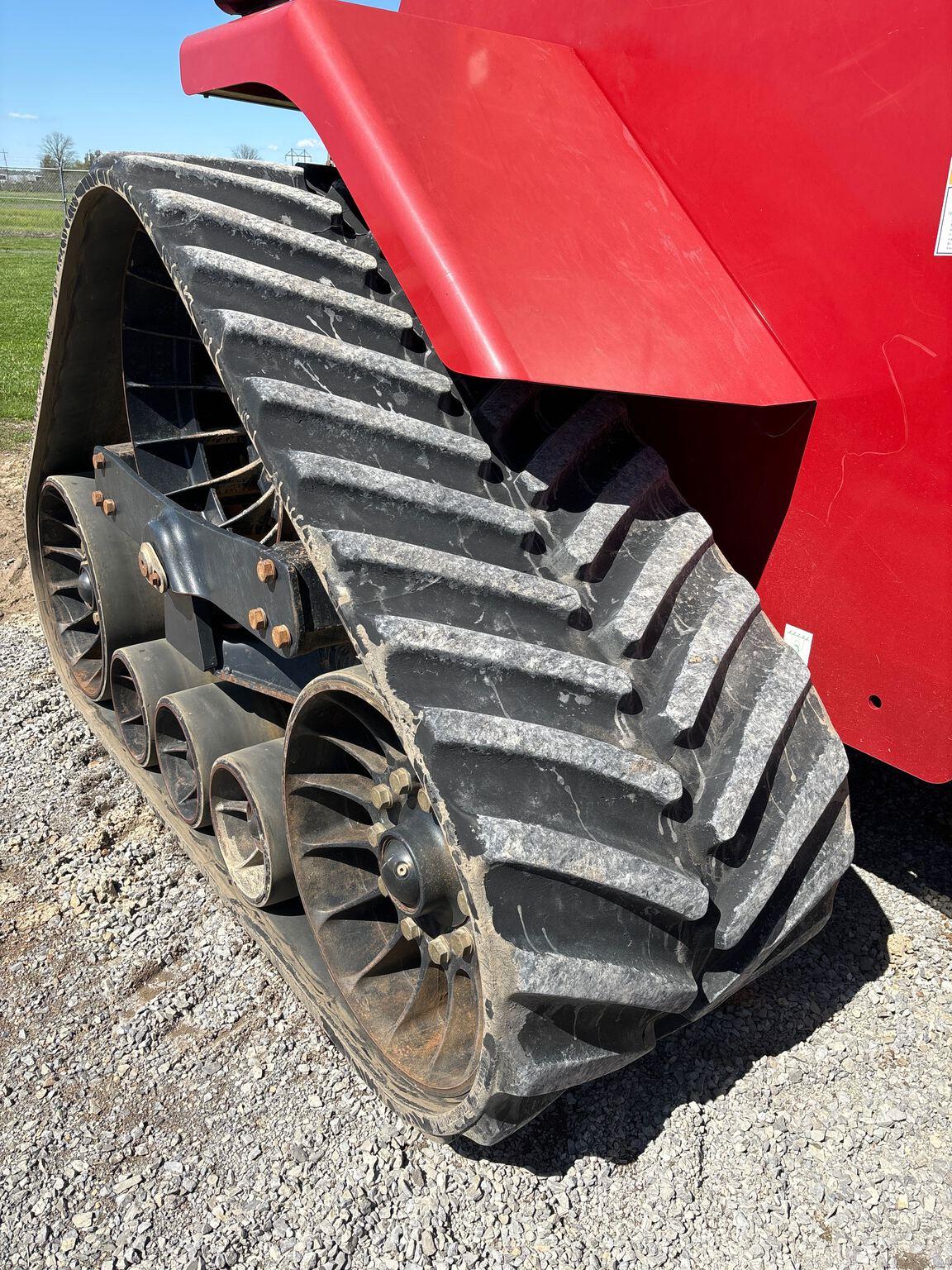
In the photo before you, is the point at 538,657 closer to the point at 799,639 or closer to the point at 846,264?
the point at 799,639

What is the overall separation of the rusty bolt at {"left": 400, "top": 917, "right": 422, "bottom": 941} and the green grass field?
10.5 feet

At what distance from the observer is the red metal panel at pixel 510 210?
1.55 m

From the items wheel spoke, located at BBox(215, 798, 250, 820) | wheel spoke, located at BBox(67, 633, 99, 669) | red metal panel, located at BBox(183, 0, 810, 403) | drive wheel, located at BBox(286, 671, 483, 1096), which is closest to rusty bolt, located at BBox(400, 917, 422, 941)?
drive wheel, located at BBox(286, 671, 483, 1096)

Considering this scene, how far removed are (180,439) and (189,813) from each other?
976mm

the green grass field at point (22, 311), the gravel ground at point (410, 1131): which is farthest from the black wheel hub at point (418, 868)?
the green grass field at point (22, 311)

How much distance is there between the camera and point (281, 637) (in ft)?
5.97

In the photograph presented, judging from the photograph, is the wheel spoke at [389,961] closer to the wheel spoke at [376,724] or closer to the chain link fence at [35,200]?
the wheel spoke at [376,724]

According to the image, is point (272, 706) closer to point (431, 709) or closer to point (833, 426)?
point (431, 709)

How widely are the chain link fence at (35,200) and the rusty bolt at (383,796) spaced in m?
14.8

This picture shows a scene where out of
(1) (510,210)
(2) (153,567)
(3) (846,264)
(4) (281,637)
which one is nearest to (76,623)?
(2) (153,567)

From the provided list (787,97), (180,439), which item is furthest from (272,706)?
(787,97)

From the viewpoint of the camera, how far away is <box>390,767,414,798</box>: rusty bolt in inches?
67.8

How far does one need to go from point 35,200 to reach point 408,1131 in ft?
149

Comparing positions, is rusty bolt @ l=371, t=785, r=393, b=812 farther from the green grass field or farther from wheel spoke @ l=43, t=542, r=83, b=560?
the green grass field
